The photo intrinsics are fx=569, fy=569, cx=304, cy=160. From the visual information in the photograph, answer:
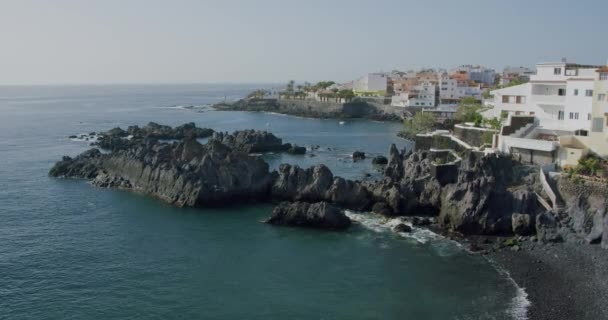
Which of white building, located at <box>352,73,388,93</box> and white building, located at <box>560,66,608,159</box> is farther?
white building, located at <box>352,73,388,93</box>

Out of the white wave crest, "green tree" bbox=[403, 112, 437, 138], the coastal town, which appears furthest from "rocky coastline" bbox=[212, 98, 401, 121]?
the white wave crest

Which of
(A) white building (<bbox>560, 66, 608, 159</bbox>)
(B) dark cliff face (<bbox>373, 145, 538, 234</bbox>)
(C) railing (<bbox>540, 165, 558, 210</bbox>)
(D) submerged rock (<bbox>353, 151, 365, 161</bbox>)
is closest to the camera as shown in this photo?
(B) dark cliff face (<bbox>373, 145, 538, 234</bbox>)

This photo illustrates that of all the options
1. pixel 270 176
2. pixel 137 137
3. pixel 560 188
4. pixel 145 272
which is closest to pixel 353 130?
pixel 137 137

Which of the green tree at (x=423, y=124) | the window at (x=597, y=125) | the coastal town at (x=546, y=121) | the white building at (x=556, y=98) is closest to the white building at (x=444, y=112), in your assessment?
the green tree at (x=423, y=124)

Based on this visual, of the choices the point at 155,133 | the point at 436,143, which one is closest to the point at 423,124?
the point at 436,143

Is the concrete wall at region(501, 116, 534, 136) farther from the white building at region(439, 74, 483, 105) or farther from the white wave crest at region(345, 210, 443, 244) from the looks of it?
the white building at region(439, 74, 483, 105)

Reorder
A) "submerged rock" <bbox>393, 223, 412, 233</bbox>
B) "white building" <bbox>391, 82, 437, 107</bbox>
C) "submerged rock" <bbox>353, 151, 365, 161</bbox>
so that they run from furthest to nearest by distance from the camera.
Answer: "white building" <bbox>391, 82, 437, 107</bbox>
"submerged rock" <bbox>353, 151, 365, 161</bbox>
"submerged rock" <bbox>393, 223, 412, 233</bbox>

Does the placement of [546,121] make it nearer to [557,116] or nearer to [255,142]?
[557,116]

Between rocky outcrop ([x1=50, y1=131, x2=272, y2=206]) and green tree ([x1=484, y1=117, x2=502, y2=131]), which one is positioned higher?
green tree ([x1=484, y1=117, x2=502, y2=131])
